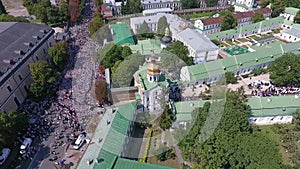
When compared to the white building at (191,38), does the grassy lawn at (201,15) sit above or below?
below

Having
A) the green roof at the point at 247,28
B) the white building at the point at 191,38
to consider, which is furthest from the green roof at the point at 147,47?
the green roof at the point at 247,28

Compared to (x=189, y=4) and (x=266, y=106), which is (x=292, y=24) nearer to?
(x=189, y=4)

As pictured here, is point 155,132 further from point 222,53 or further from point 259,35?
point 259,35

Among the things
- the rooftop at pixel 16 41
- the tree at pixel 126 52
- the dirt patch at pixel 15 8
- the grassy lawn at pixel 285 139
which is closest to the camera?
the grassy lawn at pixel 285 139

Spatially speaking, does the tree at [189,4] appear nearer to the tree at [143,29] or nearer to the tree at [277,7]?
the tree at [277,7]

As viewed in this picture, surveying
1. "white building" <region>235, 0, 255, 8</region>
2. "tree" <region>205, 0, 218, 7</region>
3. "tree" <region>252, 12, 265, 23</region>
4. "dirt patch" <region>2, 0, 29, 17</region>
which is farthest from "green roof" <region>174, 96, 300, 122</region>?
"dirt patch" <region>2, 0, 29, 17</region>

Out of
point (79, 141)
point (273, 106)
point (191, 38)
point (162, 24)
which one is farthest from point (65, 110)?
point (162, 24)

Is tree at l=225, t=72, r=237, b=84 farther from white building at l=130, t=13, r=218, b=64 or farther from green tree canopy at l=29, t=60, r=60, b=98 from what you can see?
green tree canopy at l=29, t=60, r=60, b=98
